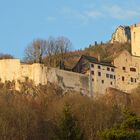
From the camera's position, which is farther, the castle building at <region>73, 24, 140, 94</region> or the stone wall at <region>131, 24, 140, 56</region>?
the stone wall at <region>131, 24, 140, 56</region>

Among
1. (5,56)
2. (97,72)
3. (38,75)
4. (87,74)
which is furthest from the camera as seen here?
(5,56)

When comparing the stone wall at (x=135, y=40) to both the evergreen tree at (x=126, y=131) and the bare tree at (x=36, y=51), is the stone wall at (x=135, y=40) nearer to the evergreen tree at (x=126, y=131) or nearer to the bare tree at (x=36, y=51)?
the bare tree at (x=36, y=51)

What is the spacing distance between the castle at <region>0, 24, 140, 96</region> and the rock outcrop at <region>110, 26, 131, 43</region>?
92.5 ft

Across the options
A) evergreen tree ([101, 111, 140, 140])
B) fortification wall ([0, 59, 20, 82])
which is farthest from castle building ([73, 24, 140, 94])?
evergreen tree ([101, 111, 140, 140])

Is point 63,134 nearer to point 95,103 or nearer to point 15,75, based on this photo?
point 95,103

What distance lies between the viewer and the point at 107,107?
58.3 m

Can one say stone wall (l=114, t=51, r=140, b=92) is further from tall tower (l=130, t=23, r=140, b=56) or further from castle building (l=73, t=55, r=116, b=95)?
tall tower (l=130, t=23, r=140, b=56)

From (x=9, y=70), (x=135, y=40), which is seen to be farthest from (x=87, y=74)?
(x=135, y=40)

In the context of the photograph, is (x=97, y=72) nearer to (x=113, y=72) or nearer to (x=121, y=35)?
(x=113, y=72)

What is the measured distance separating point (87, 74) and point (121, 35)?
125 feet

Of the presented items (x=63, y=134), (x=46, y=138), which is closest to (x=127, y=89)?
(x=46, y=138)

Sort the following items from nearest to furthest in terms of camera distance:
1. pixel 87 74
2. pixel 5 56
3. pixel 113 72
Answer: pixel 87 74 → pixel 113 72 → pixel 5 56

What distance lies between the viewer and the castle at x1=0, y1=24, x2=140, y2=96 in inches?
2559

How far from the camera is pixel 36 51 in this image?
2899 inches
